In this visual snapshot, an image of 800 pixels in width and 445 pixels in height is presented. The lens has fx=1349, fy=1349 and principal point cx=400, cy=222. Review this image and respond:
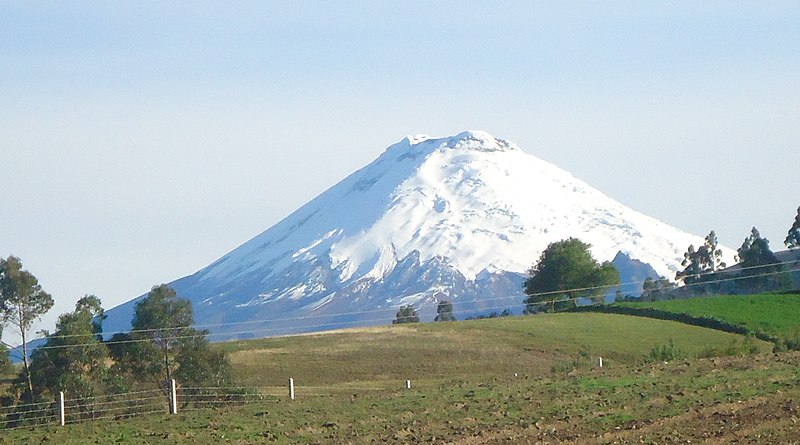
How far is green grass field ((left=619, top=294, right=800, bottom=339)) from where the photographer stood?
78.4 metres

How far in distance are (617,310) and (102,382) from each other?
44023mm

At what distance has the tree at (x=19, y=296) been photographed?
63.0m

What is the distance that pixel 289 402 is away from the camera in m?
40.9

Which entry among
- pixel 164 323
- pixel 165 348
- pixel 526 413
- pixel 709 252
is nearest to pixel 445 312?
pixel 709 252

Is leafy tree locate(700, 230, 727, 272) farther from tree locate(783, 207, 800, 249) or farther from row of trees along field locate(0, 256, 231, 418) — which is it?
row of trees along field locate(0, 256, 231, 418)

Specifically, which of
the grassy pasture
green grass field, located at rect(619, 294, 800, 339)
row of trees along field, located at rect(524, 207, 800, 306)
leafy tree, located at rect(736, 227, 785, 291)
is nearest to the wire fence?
the grassy pasture

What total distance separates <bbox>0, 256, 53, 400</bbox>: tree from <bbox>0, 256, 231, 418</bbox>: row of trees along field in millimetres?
49

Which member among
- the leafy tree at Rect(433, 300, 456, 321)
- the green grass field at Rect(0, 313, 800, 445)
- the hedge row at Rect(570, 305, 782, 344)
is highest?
the leafy tree at Rect(433, 300, 456, 321)

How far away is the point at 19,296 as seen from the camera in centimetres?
6334

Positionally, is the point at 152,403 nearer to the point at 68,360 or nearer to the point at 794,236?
the point at 68,360

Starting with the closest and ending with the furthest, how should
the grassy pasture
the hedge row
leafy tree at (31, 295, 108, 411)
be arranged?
leafy tree at (31, 295, 108, 411)
the grassy pasture
the hedge row

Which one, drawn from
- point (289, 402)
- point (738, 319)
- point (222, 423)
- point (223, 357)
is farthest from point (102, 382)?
point (738, 319)

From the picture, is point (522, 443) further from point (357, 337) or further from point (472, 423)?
point (357, 337)

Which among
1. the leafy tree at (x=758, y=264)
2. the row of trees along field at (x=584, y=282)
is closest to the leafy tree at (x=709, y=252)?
the leafy tree at (x=758, y=264)
